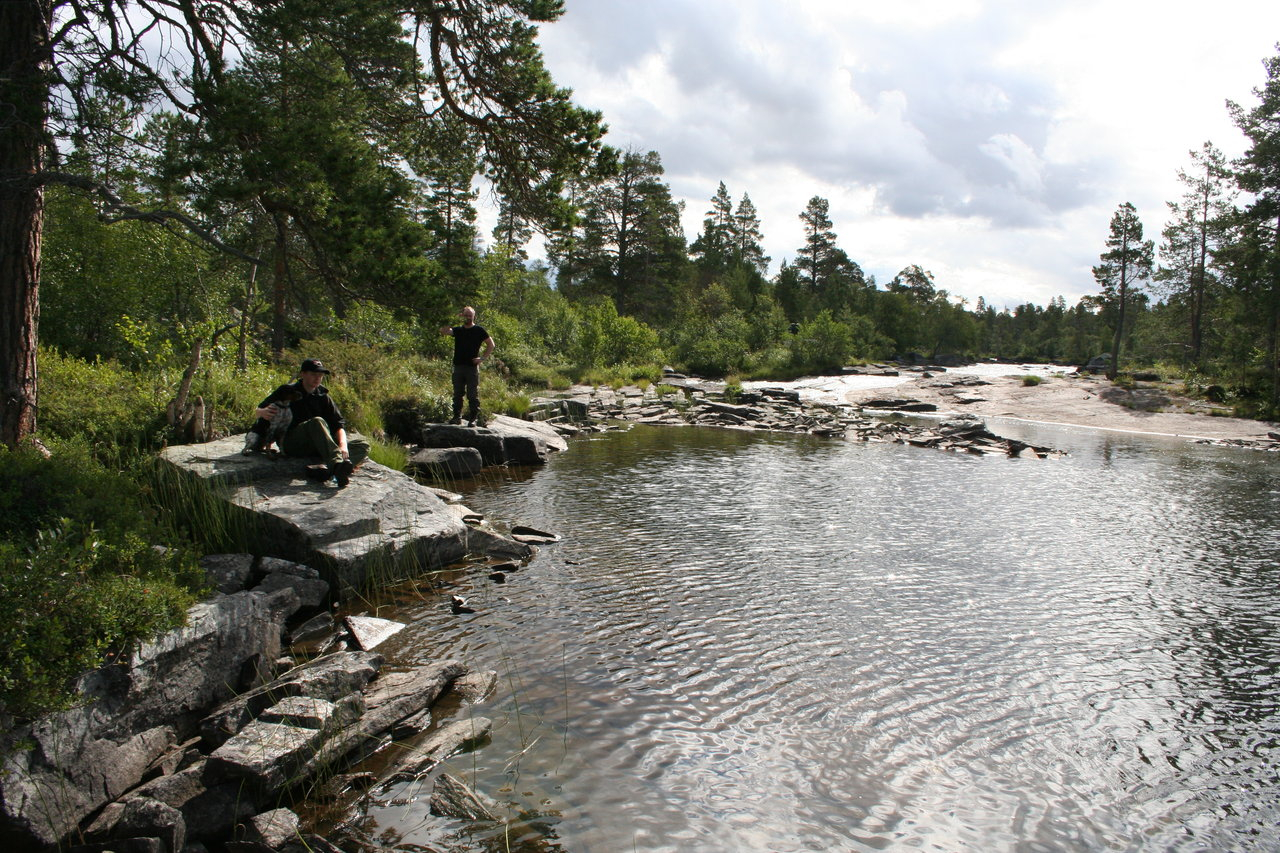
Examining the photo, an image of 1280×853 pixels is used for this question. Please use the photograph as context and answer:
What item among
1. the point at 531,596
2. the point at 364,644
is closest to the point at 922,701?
the point at 531,596

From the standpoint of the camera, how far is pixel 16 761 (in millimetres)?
3551

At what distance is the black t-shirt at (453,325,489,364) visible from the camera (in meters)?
14.4

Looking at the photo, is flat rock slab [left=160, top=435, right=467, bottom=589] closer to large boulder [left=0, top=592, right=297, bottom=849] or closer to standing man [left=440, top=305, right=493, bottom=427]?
large boulder [left=0, top=592, right=297, bottom=849]

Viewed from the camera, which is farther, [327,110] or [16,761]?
[327,110]

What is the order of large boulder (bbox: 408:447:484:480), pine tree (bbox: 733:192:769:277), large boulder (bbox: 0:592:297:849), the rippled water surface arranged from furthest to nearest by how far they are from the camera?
pine tree (bbox: 733:192:769:277), large boulder (bbox: 408:447:484:480), the rippled water surface, large boulder (bbox: 0:592:297:849)

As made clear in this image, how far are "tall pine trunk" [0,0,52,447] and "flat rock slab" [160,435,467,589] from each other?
150cm

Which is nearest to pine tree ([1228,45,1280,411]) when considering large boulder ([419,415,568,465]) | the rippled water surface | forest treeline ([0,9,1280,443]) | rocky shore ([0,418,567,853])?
forest treeline ([0,9,1280,443])

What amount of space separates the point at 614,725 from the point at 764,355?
48.6 metres

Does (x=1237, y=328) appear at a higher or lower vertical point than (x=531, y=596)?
higher

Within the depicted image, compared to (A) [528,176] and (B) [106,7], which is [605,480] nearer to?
(A) [528,176]

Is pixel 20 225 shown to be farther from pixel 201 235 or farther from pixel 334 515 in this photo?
pixel 334 515

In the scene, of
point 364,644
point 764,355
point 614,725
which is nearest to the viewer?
point 614,725

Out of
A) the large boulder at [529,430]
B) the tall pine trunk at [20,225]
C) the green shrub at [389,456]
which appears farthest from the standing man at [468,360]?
the tall pine trunk at [20,225]

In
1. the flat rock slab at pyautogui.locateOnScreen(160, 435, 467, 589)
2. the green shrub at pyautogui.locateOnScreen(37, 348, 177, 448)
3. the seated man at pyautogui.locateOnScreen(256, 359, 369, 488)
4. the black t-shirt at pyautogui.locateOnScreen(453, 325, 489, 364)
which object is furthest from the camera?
the black t-shirt at pyautogui.locateOnScreen(453, 325, 489, 364)
